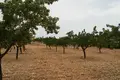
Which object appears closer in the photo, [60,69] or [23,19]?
[23,19]

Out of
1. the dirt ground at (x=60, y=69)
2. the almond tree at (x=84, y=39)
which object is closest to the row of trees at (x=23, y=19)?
the dirt ground at (x=60, y=69)

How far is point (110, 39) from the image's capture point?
24.4 meters

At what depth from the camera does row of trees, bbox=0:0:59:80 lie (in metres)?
16.4

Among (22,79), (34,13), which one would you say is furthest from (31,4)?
(22,79)

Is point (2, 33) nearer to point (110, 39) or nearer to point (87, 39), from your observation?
point (110, 39)

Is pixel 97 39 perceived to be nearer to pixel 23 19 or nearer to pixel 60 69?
pixel 60 69

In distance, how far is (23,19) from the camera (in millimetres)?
17094

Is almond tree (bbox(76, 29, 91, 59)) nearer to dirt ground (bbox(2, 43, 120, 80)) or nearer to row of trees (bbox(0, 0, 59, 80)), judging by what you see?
dirt ground (bbox(2, 43, 120, 80))

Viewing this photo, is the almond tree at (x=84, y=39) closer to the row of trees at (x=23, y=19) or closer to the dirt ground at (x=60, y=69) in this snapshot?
the dirt ground at (x=60, y=69)

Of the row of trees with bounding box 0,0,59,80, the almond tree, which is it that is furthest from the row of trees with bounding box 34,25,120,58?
the row of trees with bounding box 0,0,59,80

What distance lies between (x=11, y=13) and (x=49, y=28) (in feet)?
8.53

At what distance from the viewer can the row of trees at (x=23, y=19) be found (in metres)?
16.4

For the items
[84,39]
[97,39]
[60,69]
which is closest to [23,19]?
[60,69]

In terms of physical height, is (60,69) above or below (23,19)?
below
